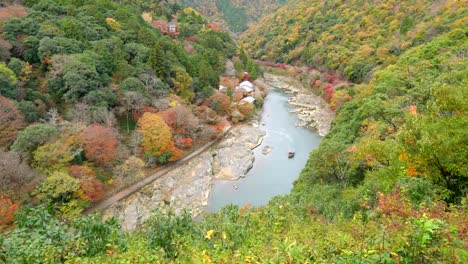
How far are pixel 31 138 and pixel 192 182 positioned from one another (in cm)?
1094

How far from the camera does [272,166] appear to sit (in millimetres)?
29078

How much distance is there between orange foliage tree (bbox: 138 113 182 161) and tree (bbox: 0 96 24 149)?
7.82 metres

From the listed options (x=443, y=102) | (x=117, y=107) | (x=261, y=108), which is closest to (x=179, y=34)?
(x=261, y=108)

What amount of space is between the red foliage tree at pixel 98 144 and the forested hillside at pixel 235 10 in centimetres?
9003

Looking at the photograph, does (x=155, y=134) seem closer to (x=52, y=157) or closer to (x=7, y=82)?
(x=52, y=157)

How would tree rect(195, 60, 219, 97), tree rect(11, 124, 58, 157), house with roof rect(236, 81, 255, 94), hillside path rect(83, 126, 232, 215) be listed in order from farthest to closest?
house with roof rect(236, 81, 255, 94) → tree rect(195, 60, 219, 97) → hillside path rect(83, 126, 232, 215) → tree rect(11, 124, 58, 157)

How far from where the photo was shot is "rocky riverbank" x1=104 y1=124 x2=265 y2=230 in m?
21.5

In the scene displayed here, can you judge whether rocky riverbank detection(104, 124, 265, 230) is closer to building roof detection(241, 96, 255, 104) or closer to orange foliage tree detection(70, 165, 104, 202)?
orange foliage tree detection(70, 165, 104, 202)

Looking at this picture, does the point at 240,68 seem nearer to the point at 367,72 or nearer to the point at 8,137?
the point at 367,72

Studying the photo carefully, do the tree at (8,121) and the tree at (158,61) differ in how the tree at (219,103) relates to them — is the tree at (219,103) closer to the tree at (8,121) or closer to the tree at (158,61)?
the tree at (158,61)

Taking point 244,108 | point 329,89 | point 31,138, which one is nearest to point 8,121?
point 31,138

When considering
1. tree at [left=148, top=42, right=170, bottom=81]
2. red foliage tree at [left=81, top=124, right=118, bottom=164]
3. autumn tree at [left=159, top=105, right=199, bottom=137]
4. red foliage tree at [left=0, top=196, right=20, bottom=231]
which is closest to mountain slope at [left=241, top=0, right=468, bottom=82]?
autumn tree at [left=159, top=105, right=199, bottom=137]

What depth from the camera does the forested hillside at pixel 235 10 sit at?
10894cm

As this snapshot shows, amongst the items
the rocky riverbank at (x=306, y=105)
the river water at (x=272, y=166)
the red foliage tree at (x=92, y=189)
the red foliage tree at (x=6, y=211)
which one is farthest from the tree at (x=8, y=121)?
the rocky riverbank at (x=306, y=105)
